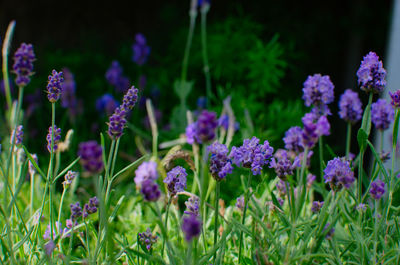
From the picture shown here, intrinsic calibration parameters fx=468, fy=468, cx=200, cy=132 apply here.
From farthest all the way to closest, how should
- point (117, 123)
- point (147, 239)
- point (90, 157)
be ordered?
point (147, 239)
point (117, 123)
point (90, 157)

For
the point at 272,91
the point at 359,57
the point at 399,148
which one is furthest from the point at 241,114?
the point at 359,57

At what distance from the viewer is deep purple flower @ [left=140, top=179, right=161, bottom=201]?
0.81 meters

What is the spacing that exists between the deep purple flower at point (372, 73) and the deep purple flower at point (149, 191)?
697mm

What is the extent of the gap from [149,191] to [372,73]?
28.7 inches

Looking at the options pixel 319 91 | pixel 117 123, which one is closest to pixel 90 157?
pixel 117 123

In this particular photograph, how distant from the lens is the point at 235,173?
2.29 metres

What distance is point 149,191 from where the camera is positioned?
0.81 meters

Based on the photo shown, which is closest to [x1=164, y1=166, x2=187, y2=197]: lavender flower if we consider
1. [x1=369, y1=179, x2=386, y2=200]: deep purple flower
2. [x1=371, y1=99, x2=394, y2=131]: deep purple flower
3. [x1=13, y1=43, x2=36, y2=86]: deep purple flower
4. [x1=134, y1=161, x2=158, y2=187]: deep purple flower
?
[x1=134, y1=161, x2=158, y2=187]: deep purple flower

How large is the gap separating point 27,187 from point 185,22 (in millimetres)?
2805

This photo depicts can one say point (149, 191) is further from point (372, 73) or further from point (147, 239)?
point (372, 73)

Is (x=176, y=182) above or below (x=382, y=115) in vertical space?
below

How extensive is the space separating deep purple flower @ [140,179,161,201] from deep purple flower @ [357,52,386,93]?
70 cm

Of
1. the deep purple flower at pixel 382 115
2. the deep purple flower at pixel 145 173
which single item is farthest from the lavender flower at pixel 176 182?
the deep purple flower at pixel 382 115

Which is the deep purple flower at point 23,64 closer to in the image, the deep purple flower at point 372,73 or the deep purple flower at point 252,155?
the deep purple flower at point 252,155
